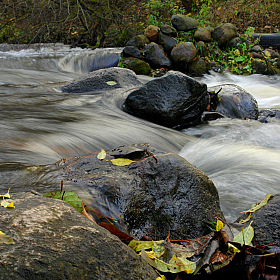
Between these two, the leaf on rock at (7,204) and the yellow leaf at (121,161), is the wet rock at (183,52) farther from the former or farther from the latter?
the leaf on rock at (7,204)

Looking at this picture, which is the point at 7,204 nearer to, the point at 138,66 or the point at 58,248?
the point at 58,248

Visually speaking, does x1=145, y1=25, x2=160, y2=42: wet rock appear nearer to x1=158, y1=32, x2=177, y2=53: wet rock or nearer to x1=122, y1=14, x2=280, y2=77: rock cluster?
x1=122, y1=14, x2=280, y2=77: rock cluster

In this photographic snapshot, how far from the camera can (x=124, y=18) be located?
11.2 m

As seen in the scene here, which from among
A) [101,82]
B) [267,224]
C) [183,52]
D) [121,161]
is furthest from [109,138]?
[183,52]

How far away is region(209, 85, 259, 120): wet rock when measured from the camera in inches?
217

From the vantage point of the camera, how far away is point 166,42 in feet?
31.1

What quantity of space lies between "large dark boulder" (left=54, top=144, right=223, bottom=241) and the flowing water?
0.32m

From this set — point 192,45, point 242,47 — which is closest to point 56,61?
point 192,45

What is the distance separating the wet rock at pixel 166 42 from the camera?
945 cm

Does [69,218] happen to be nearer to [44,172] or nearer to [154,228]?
[154,228]

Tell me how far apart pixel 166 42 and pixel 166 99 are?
18.6ft

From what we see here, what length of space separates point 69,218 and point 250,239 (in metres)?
1.10

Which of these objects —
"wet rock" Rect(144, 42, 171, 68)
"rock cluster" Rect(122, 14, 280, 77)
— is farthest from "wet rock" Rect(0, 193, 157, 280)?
"wet rock" Rect(144, 42, 171, 68)

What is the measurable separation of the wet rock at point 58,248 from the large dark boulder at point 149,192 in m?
0.42
